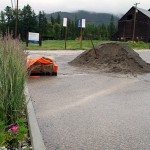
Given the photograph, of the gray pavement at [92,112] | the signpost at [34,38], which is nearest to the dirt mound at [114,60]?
the gray pavement at [92,112]

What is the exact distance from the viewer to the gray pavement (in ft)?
16.9

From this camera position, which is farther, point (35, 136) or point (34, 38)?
point (34, 38)

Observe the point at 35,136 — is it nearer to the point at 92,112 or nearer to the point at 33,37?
the point at 92,112

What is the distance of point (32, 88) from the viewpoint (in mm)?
9633

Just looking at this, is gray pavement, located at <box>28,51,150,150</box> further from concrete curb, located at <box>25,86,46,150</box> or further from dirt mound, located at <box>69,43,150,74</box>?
dirt mound, located at <box>69,43,150,74</box>

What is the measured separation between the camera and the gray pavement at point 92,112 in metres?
5.16

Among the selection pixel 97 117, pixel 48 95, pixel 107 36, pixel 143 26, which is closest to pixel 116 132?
pixel 97 117

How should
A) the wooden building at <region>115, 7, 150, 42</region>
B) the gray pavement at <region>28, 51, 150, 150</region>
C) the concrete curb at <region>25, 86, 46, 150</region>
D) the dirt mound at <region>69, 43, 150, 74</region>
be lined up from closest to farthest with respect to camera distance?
the concrete curb at <region>25, 86, 46, 150</region> < the gray pavement at <region>28, 51, 150, 150</region> < the dirt mound at <region>69, 43, 150, 74</region> < the wooden building at <region>115, 7, 150, 42</region>

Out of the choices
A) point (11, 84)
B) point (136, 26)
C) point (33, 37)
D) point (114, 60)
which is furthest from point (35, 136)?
point (136, 26)

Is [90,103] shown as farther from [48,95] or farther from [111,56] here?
[111,56]

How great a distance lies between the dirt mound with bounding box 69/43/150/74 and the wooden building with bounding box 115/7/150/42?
189 feet

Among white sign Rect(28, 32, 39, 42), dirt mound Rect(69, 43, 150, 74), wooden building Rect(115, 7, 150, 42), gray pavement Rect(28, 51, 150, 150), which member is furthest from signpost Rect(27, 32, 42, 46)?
wooden building Rect(115, 7, 150, 42)

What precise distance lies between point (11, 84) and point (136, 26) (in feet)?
246

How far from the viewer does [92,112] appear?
6910mm
